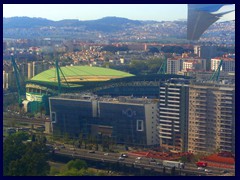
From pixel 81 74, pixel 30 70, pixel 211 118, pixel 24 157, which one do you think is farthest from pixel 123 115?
pixel 30 70

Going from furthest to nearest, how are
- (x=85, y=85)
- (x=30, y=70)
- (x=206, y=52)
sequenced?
(x=206, y=52) → (x=30, y=70) → (x=85, y=85)

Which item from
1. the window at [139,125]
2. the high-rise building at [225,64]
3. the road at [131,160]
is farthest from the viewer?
the high-rise building at [225,64]

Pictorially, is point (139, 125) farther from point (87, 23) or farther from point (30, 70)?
point (87, 23)

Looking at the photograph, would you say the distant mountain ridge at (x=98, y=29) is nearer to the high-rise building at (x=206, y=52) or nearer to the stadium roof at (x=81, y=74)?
the high-rise building at (x=206, y=52)

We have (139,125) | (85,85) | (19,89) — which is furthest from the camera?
(19,89)

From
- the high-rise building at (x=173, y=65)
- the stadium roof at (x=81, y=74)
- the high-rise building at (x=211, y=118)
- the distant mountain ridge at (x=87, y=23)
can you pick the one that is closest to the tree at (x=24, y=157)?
the high-rise building at (x=211, y=118)
